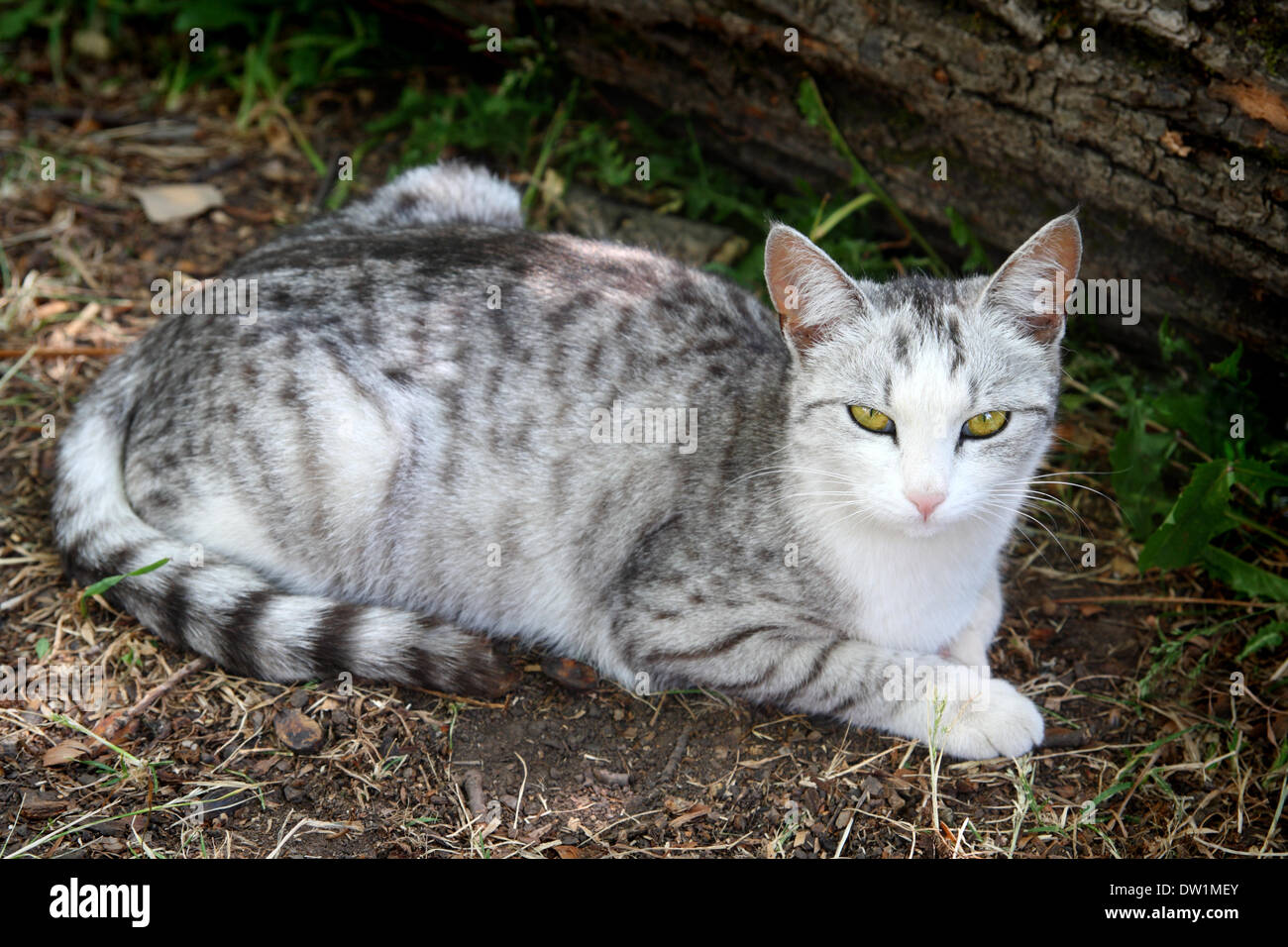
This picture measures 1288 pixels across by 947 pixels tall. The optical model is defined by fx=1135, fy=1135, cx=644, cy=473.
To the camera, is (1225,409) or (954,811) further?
(1225,409)

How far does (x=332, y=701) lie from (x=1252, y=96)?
3260mm

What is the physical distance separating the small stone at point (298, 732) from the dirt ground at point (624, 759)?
0.01m

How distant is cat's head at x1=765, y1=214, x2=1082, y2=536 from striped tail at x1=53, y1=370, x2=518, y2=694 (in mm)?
1181

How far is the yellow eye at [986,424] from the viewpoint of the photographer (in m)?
3.01

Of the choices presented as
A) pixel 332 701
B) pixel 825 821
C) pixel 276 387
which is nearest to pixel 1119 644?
pixel 825 821

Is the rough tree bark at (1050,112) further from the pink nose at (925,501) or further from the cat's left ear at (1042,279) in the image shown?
the pink nose at (925,501)

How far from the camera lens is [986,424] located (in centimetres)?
302

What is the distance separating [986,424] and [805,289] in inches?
24.2

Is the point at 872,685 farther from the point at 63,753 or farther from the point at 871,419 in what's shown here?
the point at 63,753

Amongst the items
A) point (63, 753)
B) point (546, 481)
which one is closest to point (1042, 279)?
point (546, 481)

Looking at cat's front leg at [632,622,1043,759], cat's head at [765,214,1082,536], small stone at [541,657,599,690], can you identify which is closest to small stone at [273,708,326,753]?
small stone at [541,657,599,690]

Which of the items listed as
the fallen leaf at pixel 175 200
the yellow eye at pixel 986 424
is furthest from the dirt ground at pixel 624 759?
the fallen leaf at pixel 175 200

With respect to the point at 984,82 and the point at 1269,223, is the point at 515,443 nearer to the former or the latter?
the point at 984,82

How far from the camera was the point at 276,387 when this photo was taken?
3.54 meters
